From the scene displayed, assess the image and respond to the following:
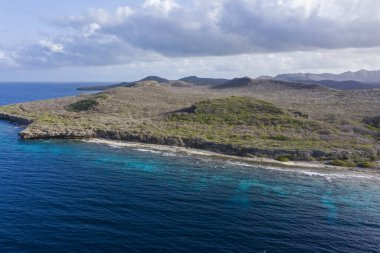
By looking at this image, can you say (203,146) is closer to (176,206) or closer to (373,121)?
(176,206)

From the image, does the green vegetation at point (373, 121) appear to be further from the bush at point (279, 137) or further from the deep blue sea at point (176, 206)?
the deep blue sea at point (176, 206)

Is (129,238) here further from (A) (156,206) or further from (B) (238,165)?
(B) (238,165)

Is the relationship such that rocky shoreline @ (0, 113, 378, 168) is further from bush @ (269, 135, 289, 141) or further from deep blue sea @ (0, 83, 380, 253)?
bush @ (269, 135, 289, 141)

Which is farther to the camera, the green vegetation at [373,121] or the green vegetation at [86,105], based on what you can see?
the green vegetation at [86,105]

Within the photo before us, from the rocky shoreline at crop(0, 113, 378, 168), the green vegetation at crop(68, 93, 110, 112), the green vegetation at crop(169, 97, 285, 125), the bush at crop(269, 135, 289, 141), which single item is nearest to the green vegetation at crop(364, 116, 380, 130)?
the green vegetation at crop(169, 97, 285, 125)

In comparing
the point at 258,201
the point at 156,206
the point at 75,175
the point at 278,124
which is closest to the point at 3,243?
the point at 156,206

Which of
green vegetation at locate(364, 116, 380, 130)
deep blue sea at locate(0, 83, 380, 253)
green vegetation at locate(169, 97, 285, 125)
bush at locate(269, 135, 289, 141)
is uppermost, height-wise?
green vegetation at locate(169, 97, 285, 125)

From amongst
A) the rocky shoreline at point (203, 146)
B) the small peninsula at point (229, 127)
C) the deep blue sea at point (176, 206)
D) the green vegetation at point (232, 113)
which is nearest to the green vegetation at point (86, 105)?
the small peninsula at point (229, 127)

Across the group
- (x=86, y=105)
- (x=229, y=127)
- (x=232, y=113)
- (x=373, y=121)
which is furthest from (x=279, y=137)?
(x=86, y=105)
